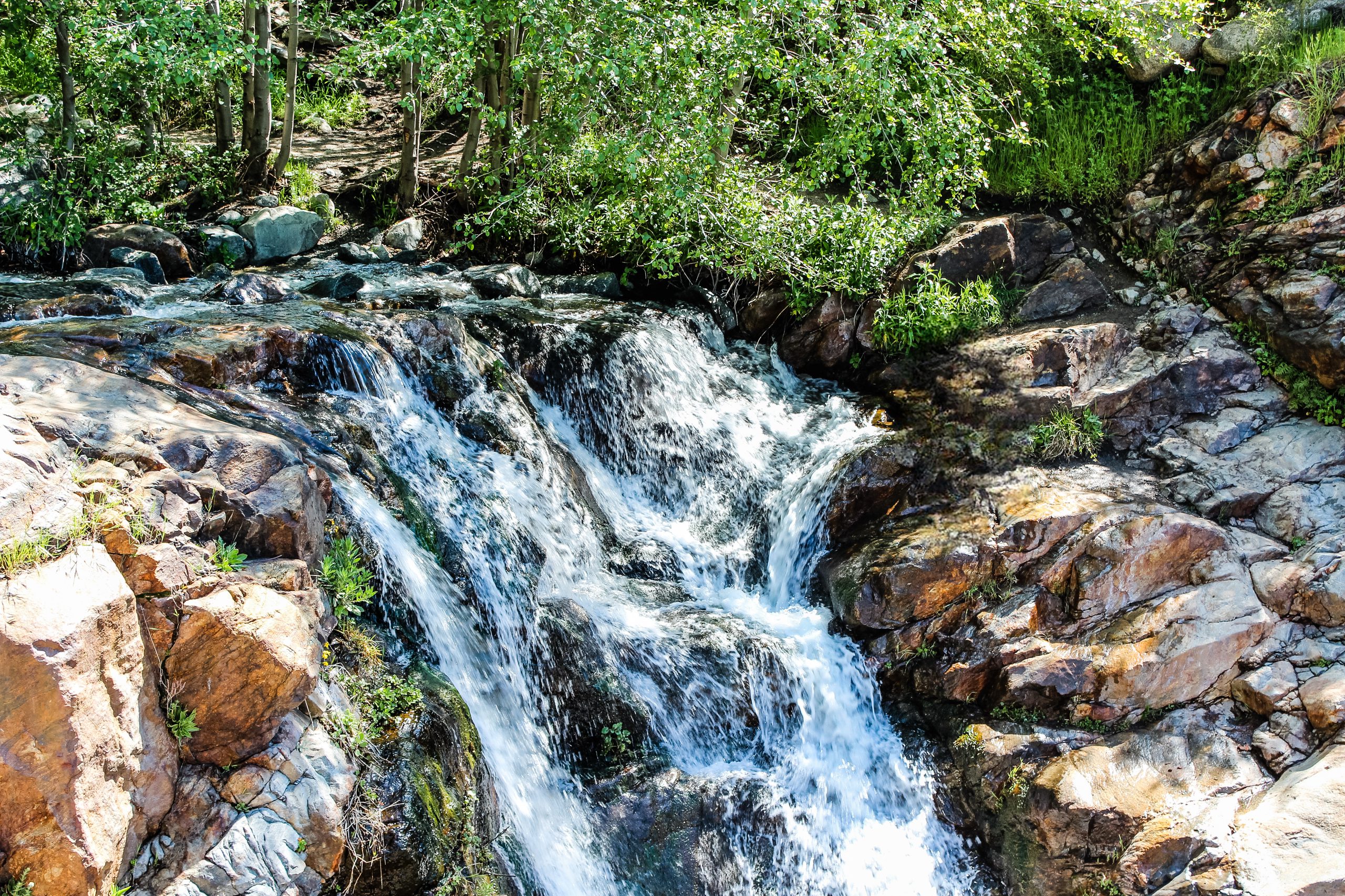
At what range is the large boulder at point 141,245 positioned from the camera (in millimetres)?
8906

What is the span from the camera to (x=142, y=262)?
873 centimetres

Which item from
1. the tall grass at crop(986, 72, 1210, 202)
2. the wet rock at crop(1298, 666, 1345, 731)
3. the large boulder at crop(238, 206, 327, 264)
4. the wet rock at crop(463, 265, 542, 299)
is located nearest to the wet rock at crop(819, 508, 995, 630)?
the wet rock at crop(1298, 666, 1345, 731)

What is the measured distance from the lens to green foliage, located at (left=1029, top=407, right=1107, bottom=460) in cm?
684

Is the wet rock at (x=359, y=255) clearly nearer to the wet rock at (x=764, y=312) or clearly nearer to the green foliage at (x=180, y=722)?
the wet rock at (x=764, y=312)

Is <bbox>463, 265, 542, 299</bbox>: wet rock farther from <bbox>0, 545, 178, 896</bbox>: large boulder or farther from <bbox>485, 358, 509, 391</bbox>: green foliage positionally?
<bbox>0, 545, 178, 896</bbox>: large boulder

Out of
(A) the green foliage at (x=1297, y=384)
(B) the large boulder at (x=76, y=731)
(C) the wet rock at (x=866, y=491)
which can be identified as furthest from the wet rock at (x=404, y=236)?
(A) the green foliage at (x=1297, y=384)

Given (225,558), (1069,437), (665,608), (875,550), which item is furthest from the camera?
(1069,437)

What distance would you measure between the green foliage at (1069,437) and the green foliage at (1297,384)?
4.13 feet

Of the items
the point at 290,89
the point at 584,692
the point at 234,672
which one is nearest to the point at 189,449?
the point at 234,672

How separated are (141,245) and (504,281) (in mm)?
3615

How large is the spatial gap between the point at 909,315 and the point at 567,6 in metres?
4.04

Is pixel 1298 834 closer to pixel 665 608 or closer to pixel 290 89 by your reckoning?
pixel 665 608

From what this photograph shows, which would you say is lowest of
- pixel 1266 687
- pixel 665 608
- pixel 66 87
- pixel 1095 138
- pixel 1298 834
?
pixel 665 608

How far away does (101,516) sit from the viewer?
11.6ft
